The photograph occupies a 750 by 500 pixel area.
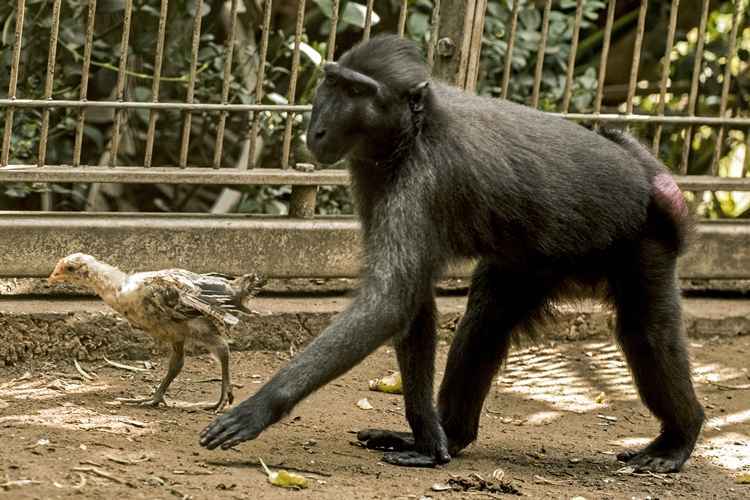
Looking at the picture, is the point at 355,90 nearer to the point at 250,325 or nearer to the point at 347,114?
the point at 347,114

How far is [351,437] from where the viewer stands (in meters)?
6.13

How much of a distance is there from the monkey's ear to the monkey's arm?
520 millimetres

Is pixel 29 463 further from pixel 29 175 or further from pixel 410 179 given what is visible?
pixel 29 175

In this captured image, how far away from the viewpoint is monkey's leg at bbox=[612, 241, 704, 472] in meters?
5.95

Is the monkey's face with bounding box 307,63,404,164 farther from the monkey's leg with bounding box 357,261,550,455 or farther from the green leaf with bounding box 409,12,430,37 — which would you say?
the green leaf with bounding box 409,12,430,37

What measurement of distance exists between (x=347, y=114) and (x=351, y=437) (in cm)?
158

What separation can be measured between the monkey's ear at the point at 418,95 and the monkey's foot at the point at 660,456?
1933 millimetres

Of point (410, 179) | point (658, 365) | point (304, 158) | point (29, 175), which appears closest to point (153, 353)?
point (29, 175)

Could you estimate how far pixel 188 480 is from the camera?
4.99 m

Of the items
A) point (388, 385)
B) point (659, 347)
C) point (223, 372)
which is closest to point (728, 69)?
point (659, 347)

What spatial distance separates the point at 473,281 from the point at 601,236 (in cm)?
71

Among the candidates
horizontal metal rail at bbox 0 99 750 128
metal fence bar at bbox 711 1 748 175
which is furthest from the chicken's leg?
metal fence bar at bbox 711 1 748 175

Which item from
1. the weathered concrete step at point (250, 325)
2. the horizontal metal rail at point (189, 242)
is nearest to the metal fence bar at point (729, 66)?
the weathered concrete step at point (250, 325)

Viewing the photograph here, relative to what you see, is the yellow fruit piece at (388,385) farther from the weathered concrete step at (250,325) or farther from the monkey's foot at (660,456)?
the monkey's foot at (660,456)
